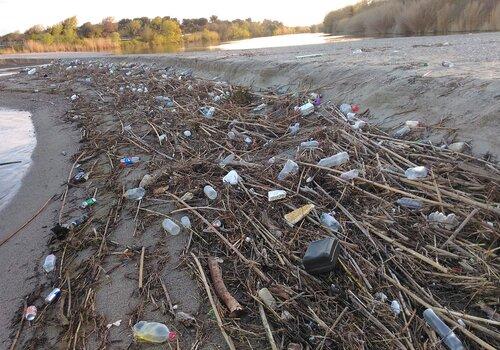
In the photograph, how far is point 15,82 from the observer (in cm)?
1500

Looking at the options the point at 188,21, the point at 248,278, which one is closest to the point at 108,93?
the point at 248,278

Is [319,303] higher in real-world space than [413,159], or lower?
lower

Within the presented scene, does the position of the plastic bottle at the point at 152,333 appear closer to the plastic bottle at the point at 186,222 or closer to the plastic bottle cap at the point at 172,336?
the plastic bottle cap at the point at 172,336

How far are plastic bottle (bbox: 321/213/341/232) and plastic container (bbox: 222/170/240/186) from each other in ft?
3.25

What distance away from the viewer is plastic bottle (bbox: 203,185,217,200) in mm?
3180

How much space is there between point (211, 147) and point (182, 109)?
6.72ft

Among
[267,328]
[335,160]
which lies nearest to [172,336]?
[267,328]

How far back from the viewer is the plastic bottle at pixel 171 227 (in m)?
2.88

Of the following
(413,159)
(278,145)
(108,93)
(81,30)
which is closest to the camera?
(413,159)

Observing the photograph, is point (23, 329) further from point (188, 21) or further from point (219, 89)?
point (188, 21)

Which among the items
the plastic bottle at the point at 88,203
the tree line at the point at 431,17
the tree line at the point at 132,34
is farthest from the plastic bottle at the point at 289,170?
the tree line at the point at 132,34

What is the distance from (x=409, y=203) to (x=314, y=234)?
0.72 m

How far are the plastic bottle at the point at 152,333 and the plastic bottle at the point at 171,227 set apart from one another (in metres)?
0.90

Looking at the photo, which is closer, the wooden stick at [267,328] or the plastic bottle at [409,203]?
the wooden stick at [267,328]
